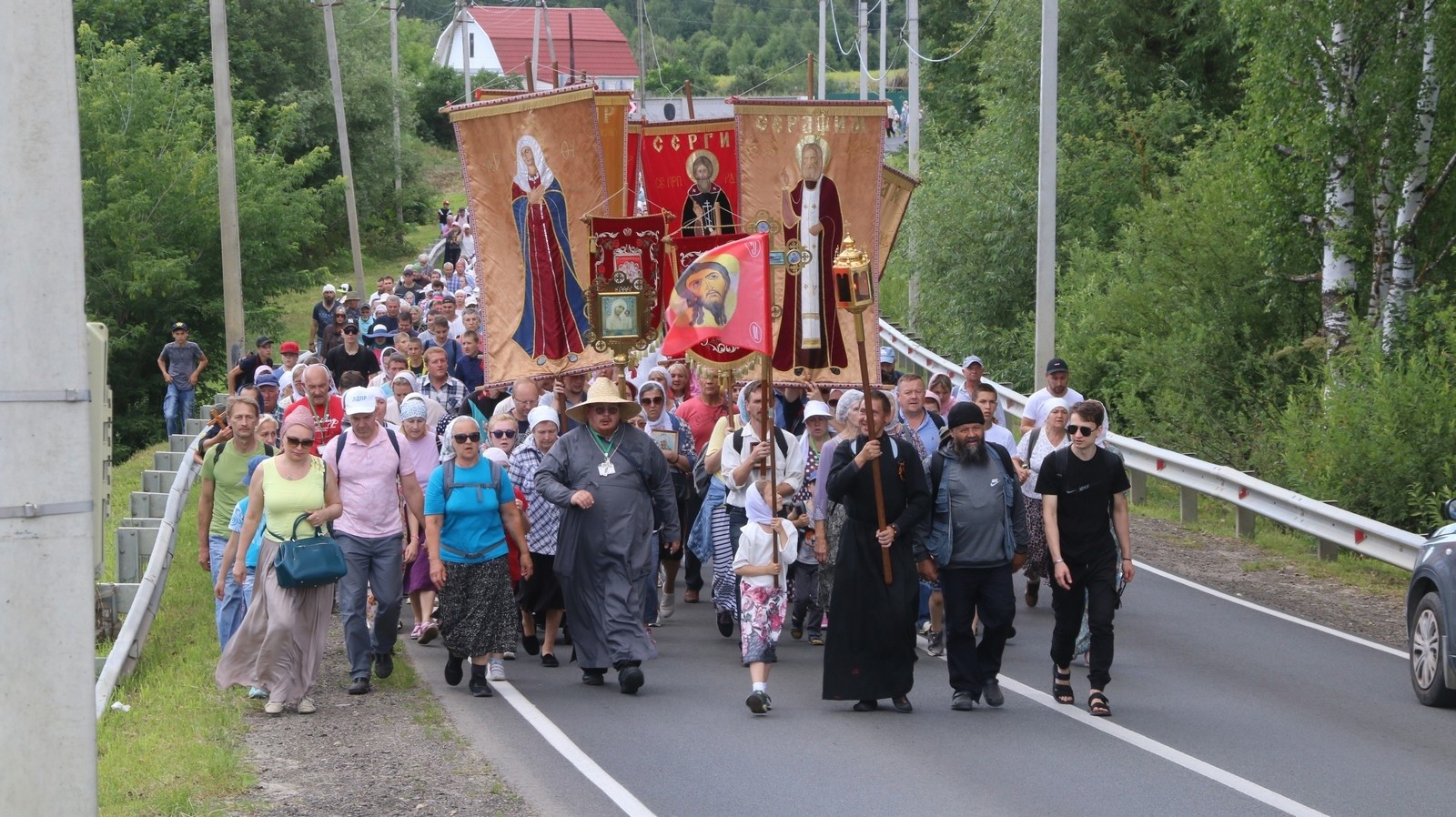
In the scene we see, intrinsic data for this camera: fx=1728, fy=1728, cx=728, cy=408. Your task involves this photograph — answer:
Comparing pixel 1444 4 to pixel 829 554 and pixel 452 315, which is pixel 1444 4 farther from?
pixel 452 315

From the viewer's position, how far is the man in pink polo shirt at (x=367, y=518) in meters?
10.7

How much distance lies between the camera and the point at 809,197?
14.8m

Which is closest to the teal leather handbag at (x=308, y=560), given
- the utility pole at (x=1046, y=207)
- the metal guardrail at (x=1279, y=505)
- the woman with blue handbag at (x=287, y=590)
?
the woman with blue handbag at (x=287, y=590)

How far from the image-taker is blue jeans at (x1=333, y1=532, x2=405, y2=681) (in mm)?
10773

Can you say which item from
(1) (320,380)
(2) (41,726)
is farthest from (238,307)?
(2) (41,726)

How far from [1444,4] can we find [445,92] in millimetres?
68222

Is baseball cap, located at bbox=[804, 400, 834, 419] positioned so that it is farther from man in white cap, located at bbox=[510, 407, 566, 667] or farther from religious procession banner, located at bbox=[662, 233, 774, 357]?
man in white cap, located at bbox=[510, 407, 566, 667]

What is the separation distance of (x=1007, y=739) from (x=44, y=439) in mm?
6756

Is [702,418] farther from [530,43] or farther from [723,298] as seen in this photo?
[530,43]

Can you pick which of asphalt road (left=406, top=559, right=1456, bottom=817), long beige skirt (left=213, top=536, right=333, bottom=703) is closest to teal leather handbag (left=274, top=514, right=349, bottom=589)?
long beige skirt (left=213, top=536, right=333, bottom=703)

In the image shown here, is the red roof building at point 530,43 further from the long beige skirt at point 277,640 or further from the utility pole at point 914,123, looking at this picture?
the long beige skirt at point 277,640

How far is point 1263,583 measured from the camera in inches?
597

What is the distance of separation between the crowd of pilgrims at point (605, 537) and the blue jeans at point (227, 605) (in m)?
0.02

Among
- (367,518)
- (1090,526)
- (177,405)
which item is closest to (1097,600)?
(1090,526)
